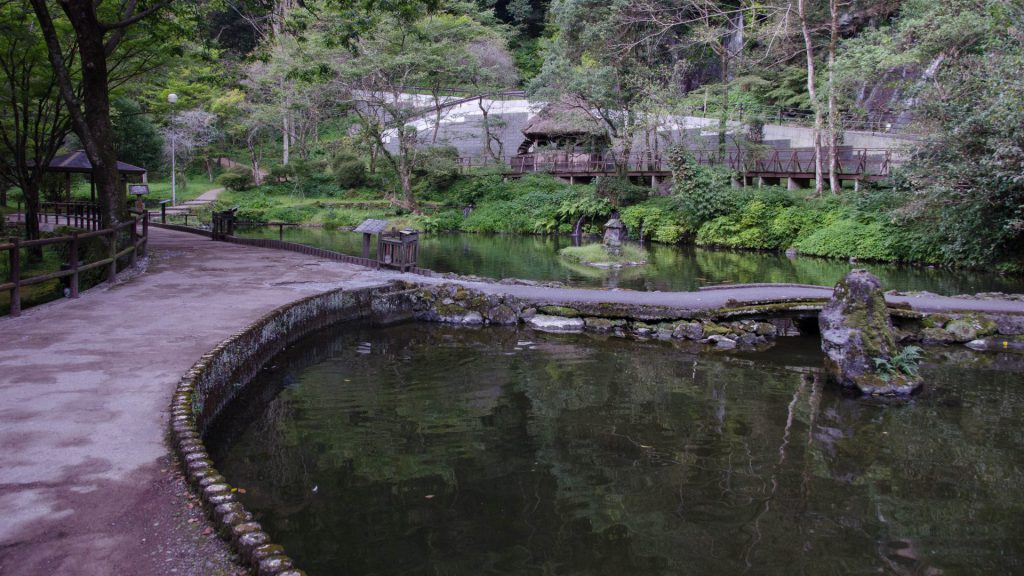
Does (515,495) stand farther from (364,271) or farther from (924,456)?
(364,271)

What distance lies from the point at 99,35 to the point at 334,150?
2799cm

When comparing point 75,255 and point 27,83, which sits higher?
point 27,83

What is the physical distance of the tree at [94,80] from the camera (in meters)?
12.5

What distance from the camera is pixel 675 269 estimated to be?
20.8m

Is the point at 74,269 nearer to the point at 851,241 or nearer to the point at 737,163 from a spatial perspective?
the point at 851,241

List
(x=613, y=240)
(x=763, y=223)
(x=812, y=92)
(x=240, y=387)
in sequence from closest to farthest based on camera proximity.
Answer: (x=240, y=387) < (x=613, y=240) < (x=812, y=92) < (x=763, y=223)

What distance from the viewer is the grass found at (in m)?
22.2

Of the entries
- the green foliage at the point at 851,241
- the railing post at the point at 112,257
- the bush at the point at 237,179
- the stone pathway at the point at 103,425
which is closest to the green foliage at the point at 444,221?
the bush at the point at 237,179

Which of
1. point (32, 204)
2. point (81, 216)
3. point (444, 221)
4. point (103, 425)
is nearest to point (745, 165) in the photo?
point (444, 221)

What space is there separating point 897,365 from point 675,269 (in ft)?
38.0

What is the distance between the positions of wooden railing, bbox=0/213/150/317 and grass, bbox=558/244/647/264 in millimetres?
12543

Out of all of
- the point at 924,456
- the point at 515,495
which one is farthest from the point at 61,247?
the point at 924,456

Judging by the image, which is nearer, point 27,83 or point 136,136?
point 27,83

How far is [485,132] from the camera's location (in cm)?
4203
